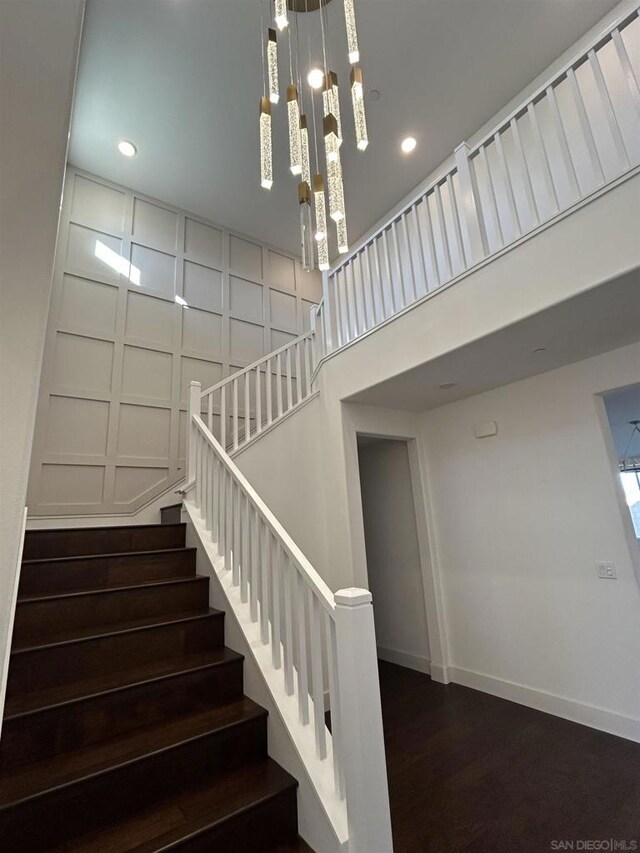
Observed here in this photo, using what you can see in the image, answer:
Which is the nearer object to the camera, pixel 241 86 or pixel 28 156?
pixel 28 156

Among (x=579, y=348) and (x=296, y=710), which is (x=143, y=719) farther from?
(x=579, y=348)

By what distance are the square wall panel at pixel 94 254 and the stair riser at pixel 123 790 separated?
442 centimetres

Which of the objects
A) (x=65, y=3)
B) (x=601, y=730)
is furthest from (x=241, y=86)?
(x=601, y=730)

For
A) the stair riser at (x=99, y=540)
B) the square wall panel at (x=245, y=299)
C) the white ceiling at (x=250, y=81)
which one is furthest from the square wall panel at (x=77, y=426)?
the white ceiling at (x=250, y=81)

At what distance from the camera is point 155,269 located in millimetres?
4688

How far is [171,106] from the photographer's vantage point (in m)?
3.77

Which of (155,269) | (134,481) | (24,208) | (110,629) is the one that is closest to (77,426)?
(134,481)

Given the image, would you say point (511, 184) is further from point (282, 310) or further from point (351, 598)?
point (282, 310)

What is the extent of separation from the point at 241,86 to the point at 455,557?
4.87m

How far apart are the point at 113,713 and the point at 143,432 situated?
119 inches

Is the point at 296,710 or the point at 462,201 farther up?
the point at 462,201

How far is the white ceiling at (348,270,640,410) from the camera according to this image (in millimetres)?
2135

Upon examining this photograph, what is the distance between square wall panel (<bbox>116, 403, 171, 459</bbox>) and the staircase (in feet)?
6.32

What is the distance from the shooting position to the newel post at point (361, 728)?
1348 millimetres
